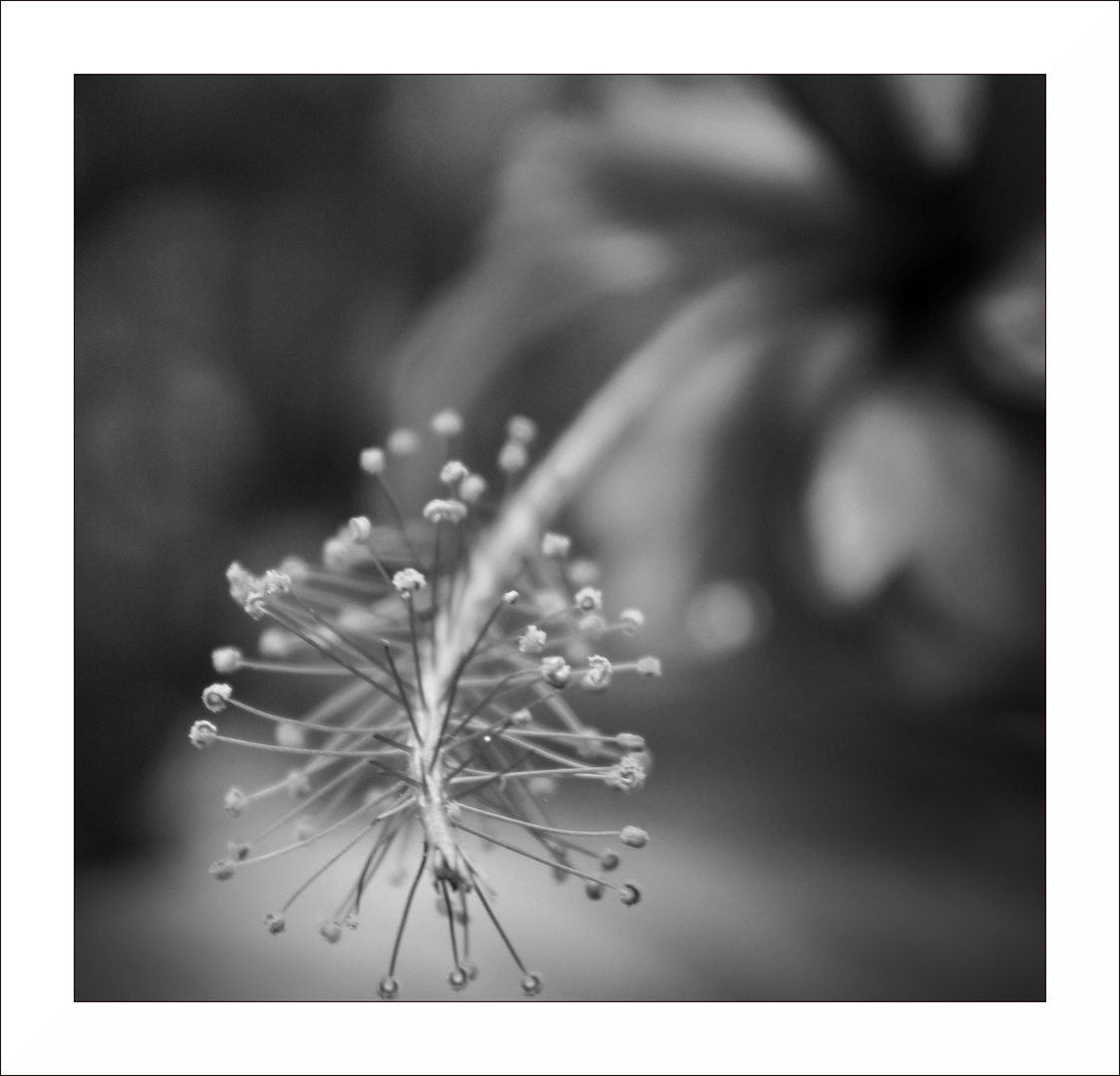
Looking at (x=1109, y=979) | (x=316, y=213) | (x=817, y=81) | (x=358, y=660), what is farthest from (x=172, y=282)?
(x=1109, y=979)

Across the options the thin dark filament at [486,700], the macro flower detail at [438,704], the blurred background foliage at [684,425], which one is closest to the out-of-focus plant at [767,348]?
the blurred background foliage at [684,425]

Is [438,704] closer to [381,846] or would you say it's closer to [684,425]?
[381,846]

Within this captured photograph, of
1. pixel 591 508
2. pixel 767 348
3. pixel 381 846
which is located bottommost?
pixel 381 846

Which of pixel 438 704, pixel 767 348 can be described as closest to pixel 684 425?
pixel 767 348

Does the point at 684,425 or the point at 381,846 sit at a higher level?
the point at 684,425

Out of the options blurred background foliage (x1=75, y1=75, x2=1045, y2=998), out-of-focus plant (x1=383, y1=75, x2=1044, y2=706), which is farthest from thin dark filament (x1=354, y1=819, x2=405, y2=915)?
out-of-focus plant (x1=383, y1=75, x2=1044, y2=706)
